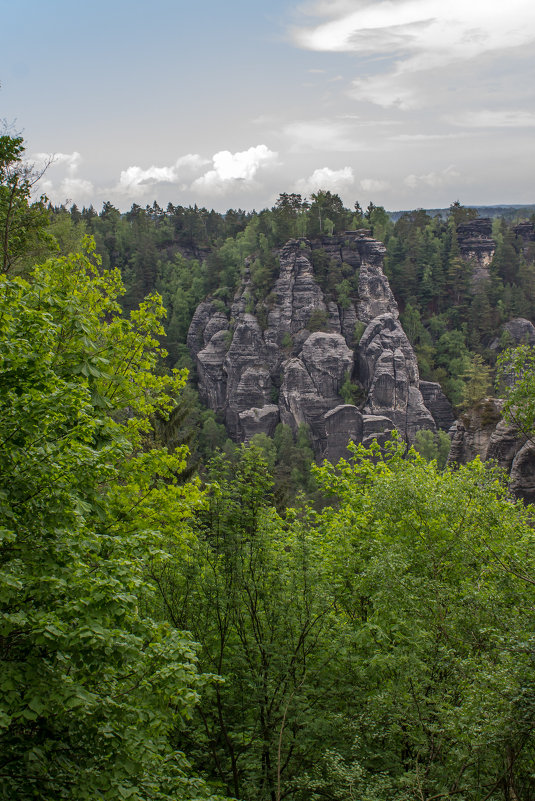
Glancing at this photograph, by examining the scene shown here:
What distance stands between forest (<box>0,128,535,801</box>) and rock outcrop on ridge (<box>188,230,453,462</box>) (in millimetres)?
58132

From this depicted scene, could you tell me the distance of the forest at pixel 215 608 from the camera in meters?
5.12

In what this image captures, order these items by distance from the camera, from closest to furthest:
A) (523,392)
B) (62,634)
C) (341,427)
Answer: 1. (62,634)
2. (523,392)
3. (341,427)

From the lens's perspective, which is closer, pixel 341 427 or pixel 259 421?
pixel 341 427

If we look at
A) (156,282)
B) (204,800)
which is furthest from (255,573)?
(156,282)

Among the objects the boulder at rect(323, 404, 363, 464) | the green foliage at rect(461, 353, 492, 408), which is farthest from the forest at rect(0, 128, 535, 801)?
the boulder at rect(323, 404, 363, 464)

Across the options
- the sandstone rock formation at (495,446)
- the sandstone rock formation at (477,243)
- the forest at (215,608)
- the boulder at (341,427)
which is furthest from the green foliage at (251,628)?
the sandstone rock formation at (477,243)

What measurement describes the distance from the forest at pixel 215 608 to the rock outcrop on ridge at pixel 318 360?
2289 inches

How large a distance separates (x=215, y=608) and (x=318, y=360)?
69.6 meters

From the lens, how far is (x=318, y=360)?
77562 mm

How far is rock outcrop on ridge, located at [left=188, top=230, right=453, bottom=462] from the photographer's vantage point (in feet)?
246

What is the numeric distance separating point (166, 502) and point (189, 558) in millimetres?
1773

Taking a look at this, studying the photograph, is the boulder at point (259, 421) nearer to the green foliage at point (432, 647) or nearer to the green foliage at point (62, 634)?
the green foliage at point (432, 647)

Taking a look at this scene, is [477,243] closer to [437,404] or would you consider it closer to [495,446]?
[437,404]

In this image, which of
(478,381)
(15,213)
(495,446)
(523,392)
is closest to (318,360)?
(478,381)
